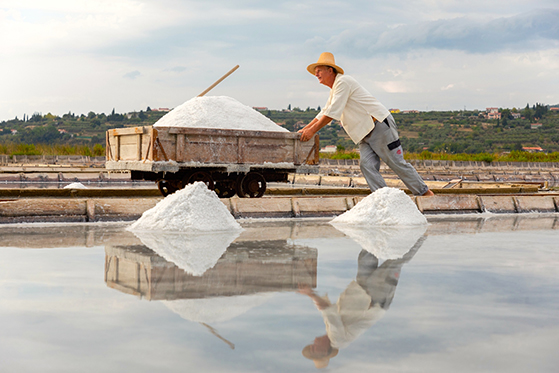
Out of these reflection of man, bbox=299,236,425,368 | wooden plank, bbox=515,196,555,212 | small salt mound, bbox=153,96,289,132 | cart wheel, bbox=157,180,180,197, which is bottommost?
wooden plank, bbox=515,196,555,212

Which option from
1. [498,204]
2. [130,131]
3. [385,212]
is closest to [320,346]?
[385,212]

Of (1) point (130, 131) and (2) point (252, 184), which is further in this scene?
(2) point (252, 184)

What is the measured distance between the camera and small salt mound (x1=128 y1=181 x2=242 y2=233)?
5766mm

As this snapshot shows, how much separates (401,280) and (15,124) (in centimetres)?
12667

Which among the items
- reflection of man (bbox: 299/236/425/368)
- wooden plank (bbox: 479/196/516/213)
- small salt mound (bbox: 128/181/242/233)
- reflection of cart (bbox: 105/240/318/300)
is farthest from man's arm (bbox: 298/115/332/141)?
reflection of man (bbox: 299/236/425/368)

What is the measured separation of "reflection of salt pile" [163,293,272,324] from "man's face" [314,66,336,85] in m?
5.10

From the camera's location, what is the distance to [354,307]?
9.04 ft

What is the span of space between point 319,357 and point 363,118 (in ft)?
18.8

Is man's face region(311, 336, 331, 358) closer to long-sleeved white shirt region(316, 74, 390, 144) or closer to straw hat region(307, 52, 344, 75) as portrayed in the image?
long-sleeved white shirt region(316, 74, 390, 144)

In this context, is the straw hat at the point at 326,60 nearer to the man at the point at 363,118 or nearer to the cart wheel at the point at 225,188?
the man at the point at 363,118

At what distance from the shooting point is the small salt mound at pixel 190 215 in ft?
18.9

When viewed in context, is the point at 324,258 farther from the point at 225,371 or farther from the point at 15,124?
the point at 15,124

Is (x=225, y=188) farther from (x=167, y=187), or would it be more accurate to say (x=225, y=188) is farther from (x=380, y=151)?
(x=380, y=151)

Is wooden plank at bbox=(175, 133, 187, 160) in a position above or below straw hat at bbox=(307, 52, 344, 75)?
below
